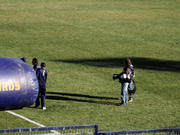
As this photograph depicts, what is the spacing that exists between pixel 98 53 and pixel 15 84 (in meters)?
15.9

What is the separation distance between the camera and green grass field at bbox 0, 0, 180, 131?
17922 mm

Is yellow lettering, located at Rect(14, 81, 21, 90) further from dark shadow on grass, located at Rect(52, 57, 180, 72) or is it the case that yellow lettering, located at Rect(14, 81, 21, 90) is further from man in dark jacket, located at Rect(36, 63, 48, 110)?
dark shadow on grass, located at Rect(52, 57, 180, 72)

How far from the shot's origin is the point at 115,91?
21406 mm

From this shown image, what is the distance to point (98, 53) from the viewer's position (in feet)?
98.0

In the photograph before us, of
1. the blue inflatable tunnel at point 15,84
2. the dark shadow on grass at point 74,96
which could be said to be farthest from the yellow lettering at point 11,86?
the dark shadow on grass at point 74,96

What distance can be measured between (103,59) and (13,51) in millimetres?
5314

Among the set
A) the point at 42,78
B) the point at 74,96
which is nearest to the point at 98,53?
the point at 74,96

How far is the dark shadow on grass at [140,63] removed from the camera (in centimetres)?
2661

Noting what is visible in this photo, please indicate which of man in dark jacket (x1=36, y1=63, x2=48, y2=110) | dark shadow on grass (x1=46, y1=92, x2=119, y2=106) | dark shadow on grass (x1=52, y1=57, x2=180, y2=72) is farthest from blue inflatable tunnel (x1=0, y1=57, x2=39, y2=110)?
dark shadow on grass (x1=52, y1=57, x2=180, y2=72)

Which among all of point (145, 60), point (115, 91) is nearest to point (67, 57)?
point (145, 60)

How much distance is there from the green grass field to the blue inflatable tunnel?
225 centimetres

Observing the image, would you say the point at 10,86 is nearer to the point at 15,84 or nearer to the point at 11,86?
the point at 11,86

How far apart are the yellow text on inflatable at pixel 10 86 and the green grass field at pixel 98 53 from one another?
2.62 meters

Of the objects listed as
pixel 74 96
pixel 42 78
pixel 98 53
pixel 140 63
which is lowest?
pixel 74 96
